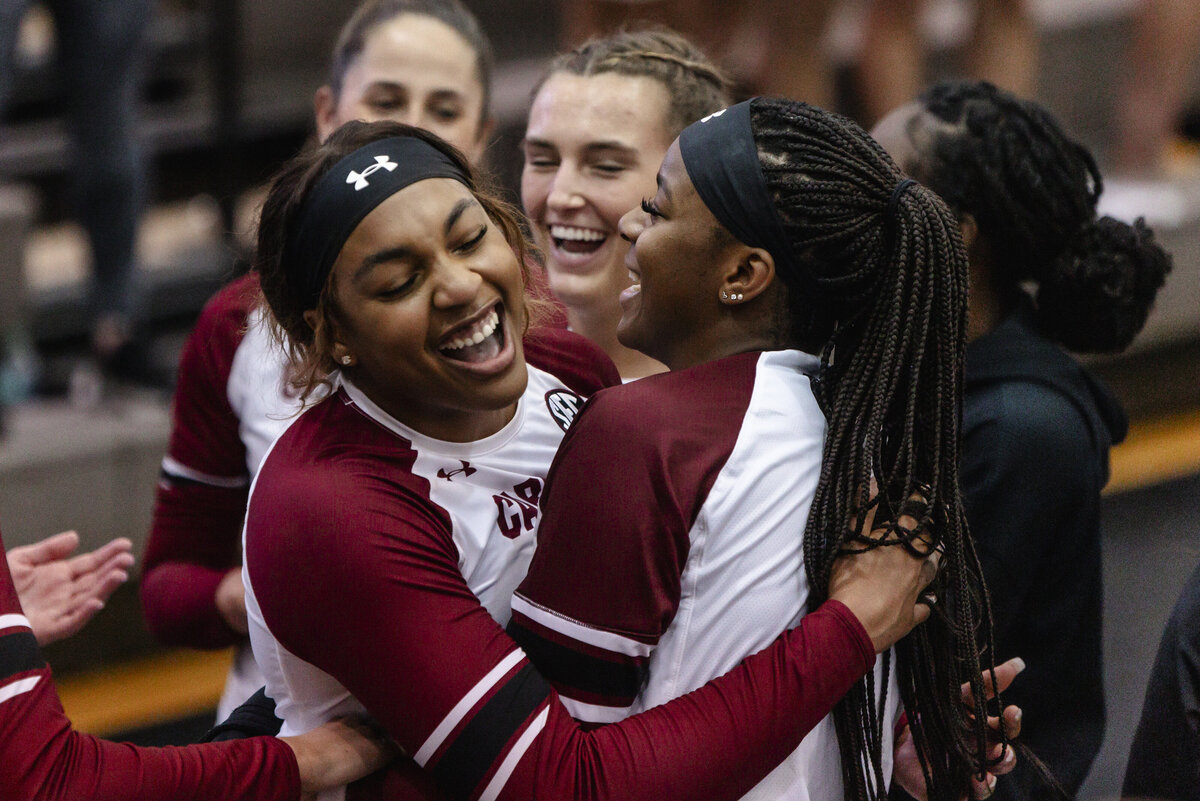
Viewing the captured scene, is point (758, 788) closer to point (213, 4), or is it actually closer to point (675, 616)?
point (675, 616)

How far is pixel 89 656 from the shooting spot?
3.39 meters

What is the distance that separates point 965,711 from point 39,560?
4.03 feet

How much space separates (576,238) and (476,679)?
37.8 inches

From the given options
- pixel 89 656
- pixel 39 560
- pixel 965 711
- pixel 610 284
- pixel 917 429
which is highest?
pixel 917 429

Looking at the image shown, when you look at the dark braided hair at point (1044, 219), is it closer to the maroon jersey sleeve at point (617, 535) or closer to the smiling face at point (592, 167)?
the smiling face at point (592, 167)

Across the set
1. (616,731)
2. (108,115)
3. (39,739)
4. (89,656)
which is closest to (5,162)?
(108,115)

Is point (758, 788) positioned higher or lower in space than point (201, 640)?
higher

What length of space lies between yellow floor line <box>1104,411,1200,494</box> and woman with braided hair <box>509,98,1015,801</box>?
2638 millimetres

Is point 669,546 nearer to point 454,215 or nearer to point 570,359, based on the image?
point 454,215

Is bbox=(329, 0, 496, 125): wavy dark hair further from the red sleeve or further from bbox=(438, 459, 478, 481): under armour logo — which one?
the red sleeve

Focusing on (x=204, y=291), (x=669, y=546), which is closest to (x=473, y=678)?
(x=669, y=546)

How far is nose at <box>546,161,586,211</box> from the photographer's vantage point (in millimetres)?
2117

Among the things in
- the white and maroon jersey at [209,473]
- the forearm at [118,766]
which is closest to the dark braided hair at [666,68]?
the white and maroon jersey at [209,473]

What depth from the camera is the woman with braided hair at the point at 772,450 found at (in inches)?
53.7
